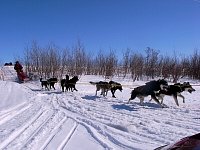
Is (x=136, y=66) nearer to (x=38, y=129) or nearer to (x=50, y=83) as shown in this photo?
(x=50, y=83)

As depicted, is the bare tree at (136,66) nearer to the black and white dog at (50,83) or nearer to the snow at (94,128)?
the black and white dog at (50,83)

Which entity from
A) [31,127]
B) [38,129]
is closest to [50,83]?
[31,127]

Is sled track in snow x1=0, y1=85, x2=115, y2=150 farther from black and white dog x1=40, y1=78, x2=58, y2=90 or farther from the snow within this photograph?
black and white dog x1=40, y1=78, x2=58, y2=90

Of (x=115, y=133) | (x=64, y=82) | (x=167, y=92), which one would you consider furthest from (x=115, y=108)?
(x=64, y=82)

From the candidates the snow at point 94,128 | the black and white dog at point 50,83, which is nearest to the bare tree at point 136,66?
the black and white dog at point 50,83

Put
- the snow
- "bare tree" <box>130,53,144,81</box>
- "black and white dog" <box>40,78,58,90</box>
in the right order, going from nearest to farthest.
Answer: the snow, "black and white dog" <box>40,78,58,90</box>, "bare tree" <box>130,53,144,81</box>

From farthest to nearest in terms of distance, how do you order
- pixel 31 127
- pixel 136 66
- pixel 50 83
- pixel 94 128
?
pixel 136 66, pixel 50 83, pixel 31 127, pixel 94 128

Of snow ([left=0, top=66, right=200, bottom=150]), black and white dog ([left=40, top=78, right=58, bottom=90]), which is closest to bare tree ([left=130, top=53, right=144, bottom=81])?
black and white dog ([left=40, top=78, right=58, bottom=90])

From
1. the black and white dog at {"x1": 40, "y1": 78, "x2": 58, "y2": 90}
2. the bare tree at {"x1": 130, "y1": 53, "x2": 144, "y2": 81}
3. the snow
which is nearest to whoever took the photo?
the snow

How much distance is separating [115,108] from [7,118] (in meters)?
3.82

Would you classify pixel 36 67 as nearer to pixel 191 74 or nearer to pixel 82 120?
pixel 191 74

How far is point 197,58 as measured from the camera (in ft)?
159

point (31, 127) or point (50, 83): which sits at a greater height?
point (50, 83)

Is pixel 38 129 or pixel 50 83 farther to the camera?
pixel 50 83
